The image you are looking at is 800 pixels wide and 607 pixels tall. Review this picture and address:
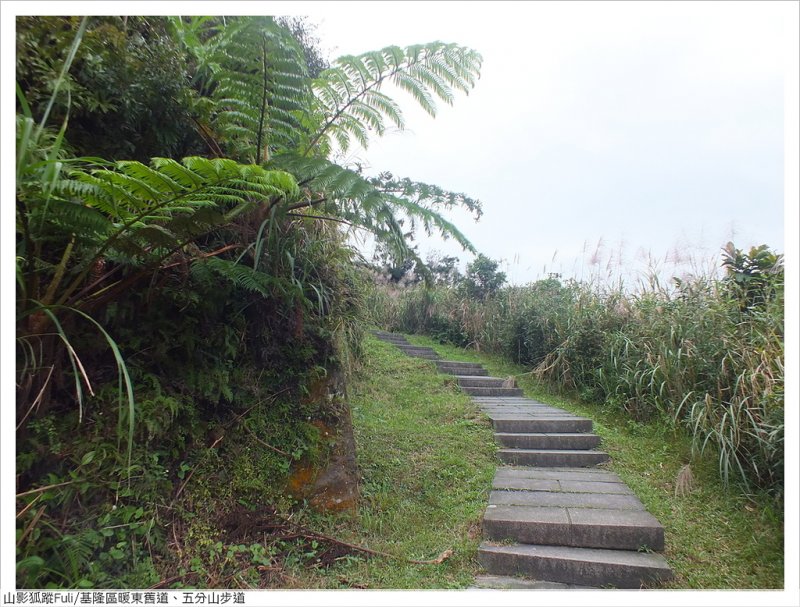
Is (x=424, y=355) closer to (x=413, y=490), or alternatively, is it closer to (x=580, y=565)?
(x=413, y=490)

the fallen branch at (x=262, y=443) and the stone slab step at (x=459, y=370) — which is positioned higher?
the fallen branch at (x=262, y=443)

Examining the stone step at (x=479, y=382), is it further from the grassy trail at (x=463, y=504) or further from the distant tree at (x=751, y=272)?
the distant tree at (x=751, y=272)

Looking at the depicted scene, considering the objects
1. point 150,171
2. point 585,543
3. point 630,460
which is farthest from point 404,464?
point 150,171

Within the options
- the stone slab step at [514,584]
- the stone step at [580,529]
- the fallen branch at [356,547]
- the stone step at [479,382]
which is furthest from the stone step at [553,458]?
the stone step at [479,382]

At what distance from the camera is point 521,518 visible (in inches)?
97.0

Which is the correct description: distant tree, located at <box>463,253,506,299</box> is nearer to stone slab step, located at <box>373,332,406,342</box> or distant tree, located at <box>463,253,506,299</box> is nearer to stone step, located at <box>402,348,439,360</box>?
stone slab step, located at <box>373,332,406,342</box>

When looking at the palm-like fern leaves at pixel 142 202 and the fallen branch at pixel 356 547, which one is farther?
the fallen branch at pixel 356 547

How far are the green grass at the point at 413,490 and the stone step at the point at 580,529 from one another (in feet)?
0.52

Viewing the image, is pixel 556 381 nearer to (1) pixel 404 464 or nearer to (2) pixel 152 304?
(1) pixel 404 464

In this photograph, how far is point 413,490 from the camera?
9.35ft

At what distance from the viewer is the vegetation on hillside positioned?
64.4 inches

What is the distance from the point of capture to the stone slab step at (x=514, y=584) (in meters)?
2.10

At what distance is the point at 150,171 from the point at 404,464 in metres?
2.40

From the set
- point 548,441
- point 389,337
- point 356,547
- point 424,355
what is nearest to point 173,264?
point 356,547
